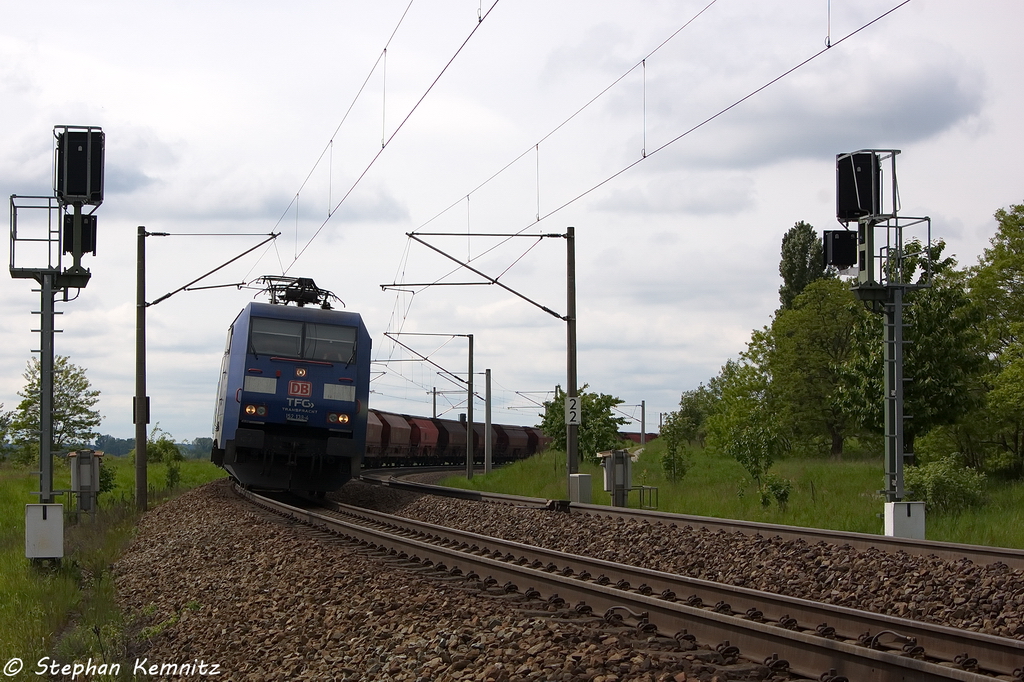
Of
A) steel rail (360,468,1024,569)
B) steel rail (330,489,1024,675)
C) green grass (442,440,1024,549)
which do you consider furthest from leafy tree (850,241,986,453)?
steel rail (330,489,1024,675)

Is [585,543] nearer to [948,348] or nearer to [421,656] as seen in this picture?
[421,656]

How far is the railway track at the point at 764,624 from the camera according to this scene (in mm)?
6297

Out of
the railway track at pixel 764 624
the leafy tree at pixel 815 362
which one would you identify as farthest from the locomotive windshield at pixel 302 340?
the leafy tree at pixel 815 362

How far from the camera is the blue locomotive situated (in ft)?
65.9

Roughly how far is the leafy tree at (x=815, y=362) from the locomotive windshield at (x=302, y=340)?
115 ft

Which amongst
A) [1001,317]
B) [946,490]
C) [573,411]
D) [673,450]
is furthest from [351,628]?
[1001,317]

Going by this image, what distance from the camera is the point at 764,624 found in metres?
7.67

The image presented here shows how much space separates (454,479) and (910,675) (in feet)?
101

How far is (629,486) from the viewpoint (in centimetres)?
2188

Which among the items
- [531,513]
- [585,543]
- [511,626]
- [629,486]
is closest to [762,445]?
[629,486]

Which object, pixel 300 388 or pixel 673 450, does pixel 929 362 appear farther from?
pixel 300 388

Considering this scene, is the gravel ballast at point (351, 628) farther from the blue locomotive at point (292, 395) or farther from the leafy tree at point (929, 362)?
the leafy tree at point (929, 362)

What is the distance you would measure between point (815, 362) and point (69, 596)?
44.6m

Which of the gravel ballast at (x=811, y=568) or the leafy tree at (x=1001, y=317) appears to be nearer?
the gravel ballast at (x=811, y=568)
